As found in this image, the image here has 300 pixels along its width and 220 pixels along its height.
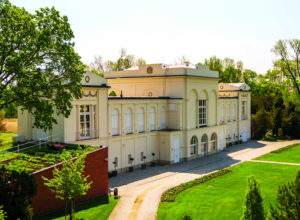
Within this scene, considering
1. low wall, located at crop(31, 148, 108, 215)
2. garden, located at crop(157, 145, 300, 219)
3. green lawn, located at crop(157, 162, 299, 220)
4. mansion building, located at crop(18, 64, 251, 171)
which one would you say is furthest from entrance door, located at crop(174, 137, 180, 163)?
low wall, located at crop(31, 148, 108, 215)

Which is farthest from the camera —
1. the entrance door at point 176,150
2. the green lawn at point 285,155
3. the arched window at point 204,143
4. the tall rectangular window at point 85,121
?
the arched window at point 204,143

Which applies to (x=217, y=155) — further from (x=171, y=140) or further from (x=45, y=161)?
(x=45, y=161)

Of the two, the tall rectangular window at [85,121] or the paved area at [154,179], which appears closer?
the paved area at [154,179]

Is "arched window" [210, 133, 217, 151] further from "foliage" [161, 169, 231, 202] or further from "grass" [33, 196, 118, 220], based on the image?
"grass" [33, 196, 118, 220]

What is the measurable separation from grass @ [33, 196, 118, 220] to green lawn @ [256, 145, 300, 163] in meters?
22.5

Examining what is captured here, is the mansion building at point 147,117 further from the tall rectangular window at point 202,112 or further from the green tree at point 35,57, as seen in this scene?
the green tree at point 35,57

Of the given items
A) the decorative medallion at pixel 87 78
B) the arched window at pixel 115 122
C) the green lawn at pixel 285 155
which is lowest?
the green lawn at pixel 285 155

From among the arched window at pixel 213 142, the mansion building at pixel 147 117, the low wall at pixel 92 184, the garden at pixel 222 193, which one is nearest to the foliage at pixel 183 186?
the garden at pixel 222 193

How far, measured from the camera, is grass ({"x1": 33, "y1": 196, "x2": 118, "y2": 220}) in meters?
20.8

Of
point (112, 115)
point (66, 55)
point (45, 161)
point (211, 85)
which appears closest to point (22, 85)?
point (66, 55)

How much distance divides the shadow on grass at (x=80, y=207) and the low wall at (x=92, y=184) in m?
0.23

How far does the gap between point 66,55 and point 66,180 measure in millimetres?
7229

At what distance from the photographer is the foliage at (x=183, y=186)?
25.0 metres

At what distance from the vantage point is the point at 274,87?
7675 centimetres
